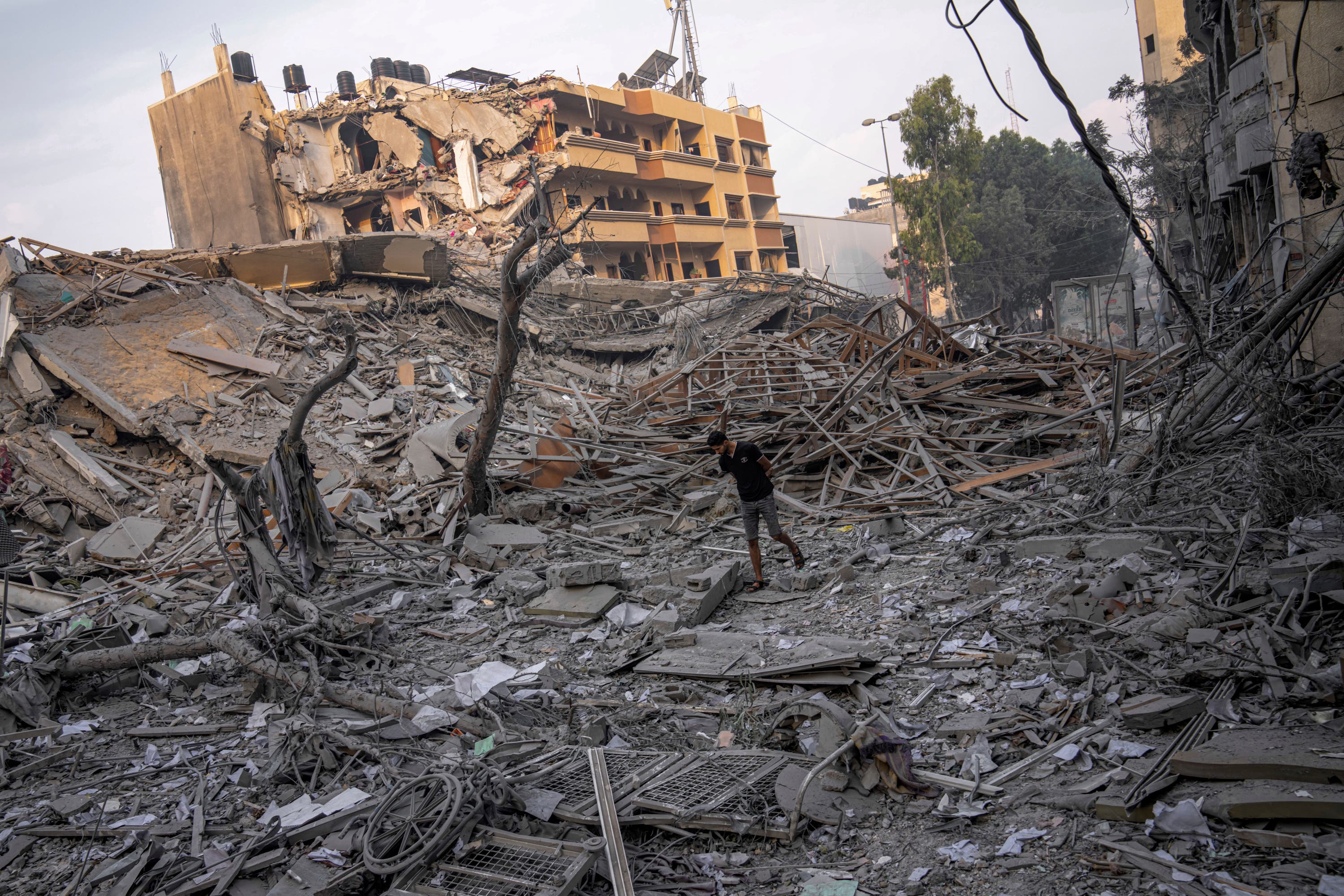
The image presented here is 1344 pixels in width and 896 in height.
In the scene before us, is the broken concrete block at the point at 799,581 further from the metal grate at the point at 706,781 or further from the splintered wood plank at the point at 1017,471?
the metal grate at the point at 706,781

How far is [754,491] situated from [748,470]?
201 millimetres

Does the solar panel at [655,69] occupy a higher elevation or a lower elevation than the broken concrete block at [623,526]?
higher

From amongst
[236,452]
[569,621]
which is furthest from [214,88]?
[569,621]

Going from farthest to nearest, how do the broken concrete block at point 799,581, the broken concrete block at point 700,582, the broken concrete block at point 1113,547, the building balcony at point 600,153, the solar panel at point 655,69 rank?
1. the solar panel at point 655,69
2. the building balcony at point 600,153
3. the broken concrete block at point 799,581
4. the broken concrete block at point 700,582
5. the broken concrete block at point 1113,547

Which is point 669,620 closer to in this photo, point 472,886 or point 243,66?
point 472,886

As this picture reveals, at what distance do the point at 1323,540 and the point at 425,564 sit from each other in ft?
26.1

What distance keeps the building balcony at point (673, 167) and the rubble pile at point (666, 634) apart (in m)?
24.5

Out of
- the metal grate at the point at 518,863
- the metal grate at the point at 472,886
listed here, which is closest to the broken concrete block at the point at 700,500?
the metal grate at the point at 518,863

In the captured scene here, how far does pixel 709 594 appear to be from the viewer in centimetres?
675

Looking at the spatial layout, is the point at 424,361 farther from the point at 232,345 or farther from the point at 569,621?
the point at 569,621

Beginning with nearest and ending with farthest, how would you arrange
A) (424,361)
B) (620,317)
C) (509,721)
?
(509,721), (424,361), (620,317)

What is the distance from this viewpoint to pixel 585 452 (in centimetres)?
1152

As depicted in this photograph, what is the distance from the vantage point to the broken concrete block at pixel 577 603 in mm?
7023

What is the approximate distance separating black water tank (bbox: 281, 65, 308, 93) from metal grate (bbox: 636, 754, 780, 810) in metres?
34.6
